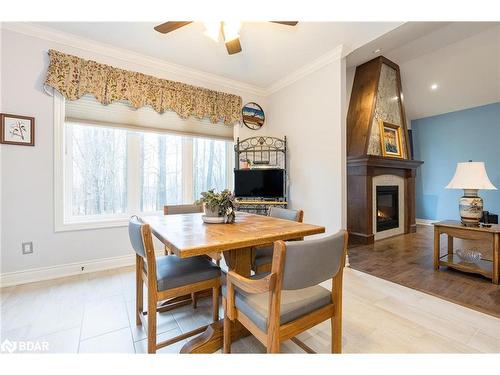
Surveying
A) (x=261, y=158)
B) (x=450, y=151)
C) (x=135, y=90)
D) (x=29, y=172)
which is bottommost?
(x=29, y=172)

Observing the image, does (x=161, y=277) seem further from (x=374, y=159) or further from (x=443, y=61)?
(x=443, y=61)

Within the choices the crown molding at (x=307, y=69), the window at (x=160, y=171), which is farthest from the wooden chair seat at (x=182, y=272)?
the crown molding at (x=307, y=69)

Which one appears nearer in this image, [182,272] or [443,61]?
[182,272]

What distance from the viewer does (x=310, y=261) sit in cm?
97

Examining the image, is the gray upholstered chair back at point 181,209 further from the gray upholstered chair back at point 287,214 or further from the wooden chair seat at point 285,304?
the wooden chair seat at point 285,304

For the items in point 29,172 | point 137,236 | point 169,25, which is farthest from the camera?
point 29,172

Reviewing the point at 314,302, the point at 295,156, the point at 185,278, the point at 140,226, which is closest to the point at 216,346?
the point at 185,278

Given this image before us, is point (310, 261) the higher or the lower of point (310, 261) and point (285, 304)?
the higher

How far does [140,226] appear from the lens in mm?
1262

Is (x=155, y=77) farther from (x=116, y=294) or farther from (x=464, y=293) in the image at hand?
(x=464, y=293)

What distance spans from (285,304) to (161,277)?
2.47 ft

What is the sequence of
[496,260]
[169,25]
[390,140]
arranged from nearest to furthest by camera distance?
[169,25]
[496,260]
[390,140]

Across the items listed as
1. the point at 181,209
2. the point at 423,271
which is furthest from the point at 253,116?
the point at 423,271
